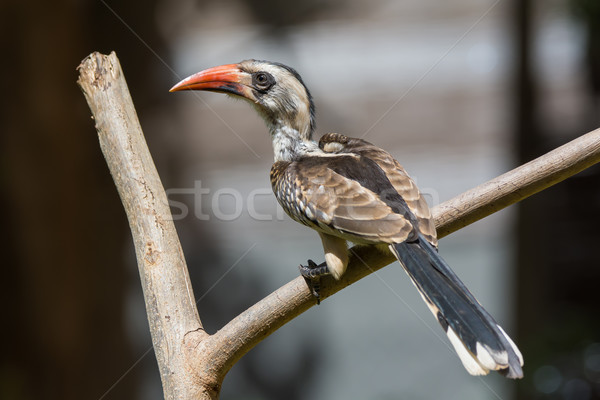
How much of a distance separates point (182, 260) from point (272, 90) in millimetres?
741

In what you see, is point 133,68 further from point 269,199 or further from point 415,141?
point 415,141

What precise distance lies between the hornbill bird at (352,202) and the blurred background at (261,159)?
2.23 ft

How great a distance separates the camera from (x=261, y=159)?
3.60 m

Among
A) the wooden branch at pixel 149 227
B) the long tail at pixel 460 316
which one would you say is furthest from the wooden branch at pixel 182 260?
the long tail at pixel 460 316

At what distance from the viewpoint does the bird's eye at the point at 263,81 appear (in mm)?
2105

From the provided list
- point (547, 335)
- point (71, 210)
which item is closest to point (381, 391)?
point (547, 335)

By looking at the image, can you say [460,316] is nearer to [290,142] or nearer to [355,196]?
[355,196]

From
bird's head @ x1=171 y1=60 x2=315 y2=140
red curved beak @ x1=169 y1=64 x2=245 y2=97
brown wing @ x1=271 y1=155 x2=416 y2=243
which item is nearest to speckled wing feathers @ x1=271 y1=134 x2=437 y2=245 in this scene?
brown wing @ x1=271 y1=155 x2=416 y2=243

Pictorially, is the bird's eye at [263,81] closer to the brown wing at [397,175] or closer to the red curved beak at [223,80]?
the red curved beak at [223,80]

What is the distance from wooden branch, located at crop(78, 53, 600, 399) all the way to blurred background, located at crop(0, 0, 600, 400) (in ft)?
3.75

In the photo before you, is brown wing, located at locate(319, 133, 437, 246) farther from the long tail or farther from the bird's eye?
the bird's eye

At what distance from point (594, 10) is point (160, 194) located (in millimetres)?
2265

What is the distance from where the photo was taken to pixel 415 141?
3.77m

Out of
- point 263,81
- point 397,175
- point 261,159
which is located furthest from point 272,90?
point 261,159
